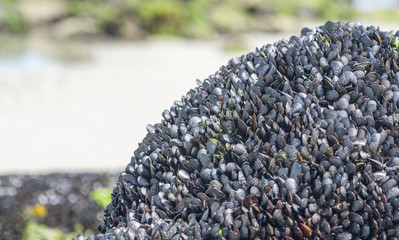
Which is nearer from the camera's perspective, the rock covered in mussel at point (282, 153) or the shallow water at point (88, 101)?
the rock covered in mussel at point (282, 153)

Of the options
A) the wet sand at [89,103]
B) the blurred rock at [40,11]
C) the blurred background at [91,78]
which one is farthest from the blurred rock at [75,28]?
the wet sand at [89,103]

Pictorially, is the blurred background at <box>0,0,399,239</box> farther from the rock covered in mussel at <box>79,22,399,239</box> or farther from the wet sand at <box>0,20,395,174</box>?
the rock covered in mussel at <box>79,22,399,239</box>

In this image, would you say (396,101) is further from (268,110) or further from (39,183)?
(39,183)

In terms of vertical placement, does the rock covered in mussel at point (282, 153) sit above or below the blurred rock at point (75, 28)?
below

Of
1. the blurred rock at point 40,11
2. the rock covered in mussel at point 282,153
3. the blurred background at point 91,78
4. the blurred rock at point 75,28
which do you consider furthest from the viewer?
the blurred rock at point 40,11

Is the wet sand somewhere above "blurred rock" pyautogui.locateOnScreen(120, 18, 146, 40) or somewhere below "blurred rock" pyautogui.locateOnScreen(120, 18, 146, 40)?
below

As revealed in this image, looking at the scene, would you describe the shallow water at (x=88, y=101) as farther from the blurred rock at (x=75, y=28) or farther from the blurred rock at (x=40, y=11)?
the blurred rock at (x=40, y=11)

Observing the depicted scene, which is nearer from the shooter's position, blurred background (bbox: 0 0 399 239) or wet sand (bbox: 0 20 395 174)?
blurred background (bbox: 0 0 399 239)

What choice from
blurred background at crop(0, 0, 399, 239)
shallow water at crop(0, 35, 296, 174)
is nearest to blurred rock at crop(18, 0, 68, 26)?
blurred background at crop(0, 0, 399, 239)
